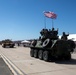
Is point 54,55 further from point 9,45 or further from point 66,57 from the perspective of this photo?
point 9,45

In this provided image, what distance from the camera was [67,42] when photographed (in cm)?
1966

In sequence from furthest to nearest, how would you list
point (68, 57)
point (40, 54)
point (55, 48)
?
1. point (40, 54)
2. point (68, 57)
3. point (55, 48)

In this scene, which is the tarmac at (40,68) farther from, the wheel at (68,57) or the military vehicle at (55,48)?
the wheel at (68,57)

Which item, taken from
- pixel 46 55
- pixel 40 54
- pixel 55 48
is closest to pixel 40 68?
pixel 55 48

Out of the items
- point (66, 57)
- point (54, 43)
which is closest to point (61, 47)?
point (54, 43)

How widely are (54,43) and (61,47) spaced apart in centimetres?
69

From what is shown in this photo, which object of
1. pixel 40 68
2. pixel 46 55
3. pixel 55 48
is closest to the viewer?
pixel 40 68

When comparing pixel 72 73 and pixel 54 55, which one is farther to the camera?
pixel 54 55

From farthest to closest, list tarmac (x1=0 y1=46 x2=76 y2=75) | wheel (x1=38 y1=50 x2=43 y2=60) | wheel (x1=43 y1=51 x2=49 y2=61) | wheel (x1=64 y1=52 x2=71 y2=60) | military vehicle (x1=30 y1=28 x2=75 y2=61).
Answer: wheel (x1=38 y1=50 x2=43 y2=60), wheel (x1=64 y1=52 x2=71 y2=60), wheel (x1=43 y1=51 x2=49 y2=61), military vehicle (x1=30 y1=28 x2=75 y2=61), tarmac (x1=0 y1=46 x2=76 y2=75)

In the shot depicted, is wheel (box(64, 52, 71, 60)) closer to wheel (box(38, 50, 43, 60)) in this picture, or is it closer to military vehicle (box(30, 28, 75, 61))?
military vehicle (box(30, 28, 75, 61))

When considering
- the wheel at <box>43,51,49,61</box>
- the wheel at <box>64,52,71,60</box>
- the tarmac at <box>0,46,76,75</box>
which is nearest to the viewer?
the tarmac at <box>0,46,76,75</box>

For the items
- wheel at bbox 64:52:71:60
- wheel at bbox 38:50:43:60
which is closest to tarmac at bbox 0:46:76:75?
wheel at bbox 64:52:71:60

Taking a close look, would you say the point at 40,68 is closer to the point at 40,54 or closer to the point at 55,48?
the point at 55,48

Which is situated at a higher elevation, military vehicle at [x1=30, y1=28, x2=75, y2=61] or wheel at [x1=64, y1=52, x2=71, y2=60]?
military vehicle at [x1=30, y1=28, x2=75, y2=61]
